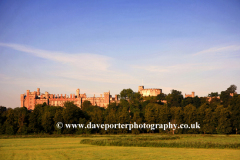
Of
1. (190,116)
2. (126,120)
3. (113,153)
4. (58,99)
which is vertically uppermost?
(58,99)

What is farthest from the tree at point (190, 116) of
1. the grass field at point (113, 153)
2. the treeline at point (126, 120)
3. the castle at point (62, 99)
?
the castle at point (62, 99)

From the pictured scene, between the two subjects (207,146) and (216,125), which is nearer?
(207,146)

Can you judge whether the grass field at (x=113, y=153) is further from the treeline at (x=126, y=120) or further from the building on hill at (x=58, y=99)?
the building on hill at (x=58, y=99)

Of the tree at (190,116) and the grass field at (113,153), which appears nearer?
the grass field at (113,153)

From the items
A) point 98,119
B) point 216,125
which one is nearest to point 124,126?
point 98,119

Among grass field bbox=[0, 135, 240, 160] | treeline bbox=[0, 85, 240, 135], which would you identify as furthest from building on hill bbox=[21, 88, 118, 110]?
grass field bbox=[0, 135, 240, 160]

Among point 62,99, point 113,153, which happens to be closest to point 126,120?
point 113,153

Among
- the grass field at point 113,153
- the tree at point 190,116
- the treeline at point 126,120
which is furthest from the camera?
the tree at point 190,116

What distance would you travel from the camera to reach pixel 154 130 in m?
59.2

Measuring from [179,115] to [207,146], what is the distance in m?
29.5

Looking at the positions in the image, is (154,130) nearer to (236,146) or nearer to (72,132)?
(72,132)

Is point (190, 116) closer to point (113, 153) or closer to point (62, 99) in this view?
point (113, 153)

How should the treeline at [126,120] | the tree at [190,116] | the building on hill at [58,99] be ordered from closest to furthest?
the treeline at [126,120]
the tree at [190,116]
the building on hill at [58,99]

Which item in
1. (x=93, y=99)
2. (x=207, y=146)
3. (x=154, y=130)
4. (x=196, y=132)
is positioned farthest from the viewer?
(x=93, y=99)
